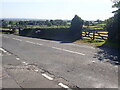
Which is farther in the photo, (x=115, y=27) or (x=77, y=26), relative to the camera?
(x=77, y=26)

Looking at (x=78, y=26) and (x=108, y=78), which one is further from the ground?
(x=78, y=26)

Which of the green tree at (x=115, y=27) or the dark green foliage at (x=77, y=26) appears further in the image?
the dark green foliage at (x=77, y=26)

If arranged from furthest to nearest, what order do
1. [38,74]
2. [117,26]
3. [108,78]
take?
[117,26], [38,74], [108,78]

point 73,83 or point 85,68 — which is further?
point 85,68

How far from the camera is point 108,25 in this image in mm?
17250

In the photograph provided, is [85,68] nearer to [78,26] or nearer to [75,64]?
[75,64]

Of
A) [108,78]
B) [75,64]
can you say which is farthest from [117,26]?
[108,78]

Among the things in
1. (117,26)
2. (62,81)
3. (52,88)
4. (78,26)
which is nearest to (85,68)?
(62,81)

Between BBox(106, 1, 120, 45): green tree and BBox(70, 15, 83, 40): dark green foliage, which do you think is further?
BBox(70, 15, 83, 40): dark green foliage

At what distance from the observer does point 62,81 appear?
6.95m

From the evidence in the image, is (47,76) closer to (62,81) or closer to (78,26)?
(62,81)

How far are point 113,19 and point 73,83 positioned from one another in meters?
11.7

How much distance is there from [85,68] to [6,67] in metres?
3.94

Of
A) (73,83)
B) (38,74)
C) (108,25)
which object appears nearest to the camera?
(73,83)
